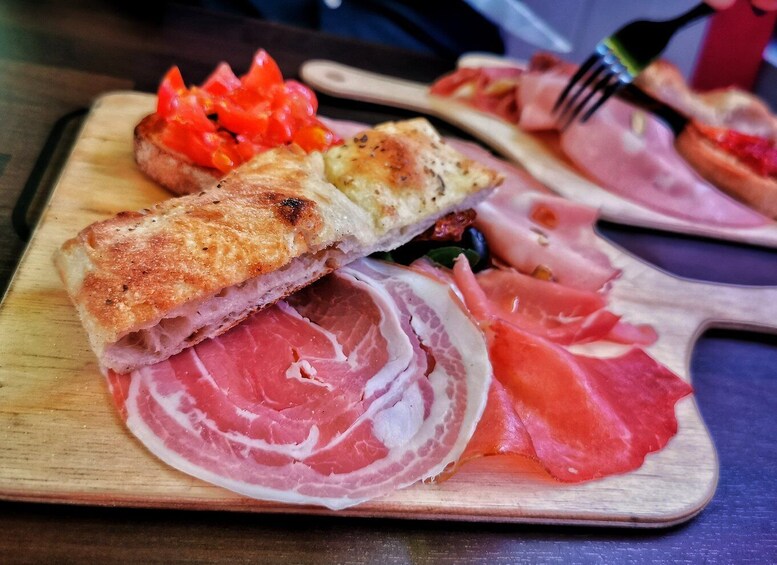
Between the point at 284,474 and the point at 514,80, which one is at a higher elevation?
the point at 514,80

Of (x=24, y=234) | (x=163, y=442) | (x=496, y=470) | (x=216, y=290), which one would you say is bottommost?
(x=24, y=234)

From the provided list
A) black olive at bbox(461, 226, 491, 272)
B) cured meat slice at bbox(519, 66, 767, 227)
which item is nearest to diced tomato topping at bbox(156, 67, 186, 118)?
black olive at bbox(461, 226, 491, 272)

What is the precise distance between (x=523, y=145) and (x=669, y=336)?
1.29 meters

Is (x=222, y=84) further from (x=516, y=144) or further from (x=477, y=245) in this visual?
(x=516, y=144)

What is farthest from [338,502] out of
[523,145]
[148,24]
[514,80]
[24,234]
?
[148,24]

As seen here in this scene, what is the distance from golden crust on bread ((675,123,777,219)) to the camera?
309cm

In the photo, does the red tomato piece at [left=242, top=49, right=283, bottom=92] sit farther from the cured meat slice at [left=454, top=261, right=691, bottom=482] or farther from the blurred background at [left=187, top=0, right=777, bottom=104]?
the blurred background at [left=187, top=0, right=777, bottom=104]

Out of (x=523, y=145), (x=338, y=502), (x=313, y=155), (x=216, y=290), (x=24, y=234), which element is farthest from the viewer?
(x=523, y=145)

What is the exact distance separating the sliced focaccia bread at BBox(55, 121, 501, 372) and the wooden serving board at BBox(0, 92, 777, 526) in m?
0.17

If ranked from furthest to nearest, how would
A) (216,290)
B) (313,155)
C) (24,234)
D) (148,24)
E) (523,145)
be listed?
(148,24) < (523,145) < (313,155) < (24,234) < (216,290)

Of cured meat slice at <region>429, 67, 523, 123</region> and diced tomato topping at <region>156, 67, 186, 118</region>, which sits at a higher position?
cured meat slice at <region>429, 67, 523, 123</region>

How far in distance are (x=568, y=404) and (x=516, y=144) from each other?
1.67 metres

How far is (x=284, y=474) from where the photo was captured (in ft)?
4.63

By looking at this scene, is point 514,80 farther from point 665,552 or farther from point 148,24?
point 665,552
